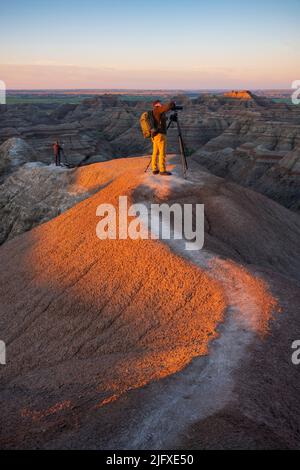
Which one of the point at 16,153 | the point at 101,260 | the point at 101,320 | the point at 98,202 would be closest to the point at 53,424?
the point at 101,320

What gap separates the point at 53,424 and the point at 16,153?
88.0 feet

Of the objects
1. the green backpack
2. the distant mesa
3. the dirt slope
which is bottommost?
the dirt slope

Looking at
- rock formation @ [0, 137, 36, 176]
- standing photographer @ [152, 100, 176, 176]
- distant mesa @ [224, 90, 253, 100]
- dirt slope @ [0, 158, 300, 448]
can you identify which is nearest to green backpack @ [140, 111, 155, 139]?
standing photographer @ [152, 100, 176, 176]

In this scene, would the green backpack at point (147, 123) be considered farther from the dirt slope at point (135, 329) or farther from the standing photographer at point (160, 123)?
the dirt slope at point (135, 329)

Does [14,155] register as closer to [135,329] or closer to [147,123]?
[147,123]

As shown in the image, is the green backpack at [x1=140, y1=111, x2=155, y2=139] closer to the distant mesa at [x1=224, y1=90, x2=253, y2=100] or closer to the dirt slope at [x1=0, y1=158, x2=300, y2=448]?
the dirt slope at [x1=0, y1=158, x2=300, y2=448]

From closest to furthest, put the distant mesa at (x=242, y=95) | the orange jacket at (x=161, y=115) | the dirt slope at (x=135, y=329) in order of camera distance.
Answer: the dirt slope at (x=135, y=329) < the orange jacket at (x=161, y=115) < the distant mesa at (x=242, y=95)

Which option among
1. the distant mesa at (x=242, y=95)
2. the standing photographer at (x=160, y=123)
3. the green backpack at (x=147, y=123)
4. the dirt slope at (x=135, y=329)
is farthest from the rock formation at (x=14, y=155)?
the distant mesa at (x=242, y=95)

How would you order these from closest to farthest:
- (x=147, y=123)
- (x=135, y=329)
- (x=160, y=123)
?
(x=135, y=329) < (x=147, y=123) < (x=160, y=123)

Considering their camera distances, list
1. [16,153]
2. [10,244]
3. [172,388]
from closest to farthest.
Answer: [172,388], [10,244], [16,153]

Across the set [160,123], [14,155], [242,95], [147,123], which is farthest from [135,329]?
[242,95]

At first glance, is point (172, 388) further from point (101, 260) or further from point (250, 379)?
point (101, 260)

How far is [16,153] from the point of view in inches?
1127

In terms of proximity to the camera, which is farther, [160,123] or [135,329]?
[160,123]
